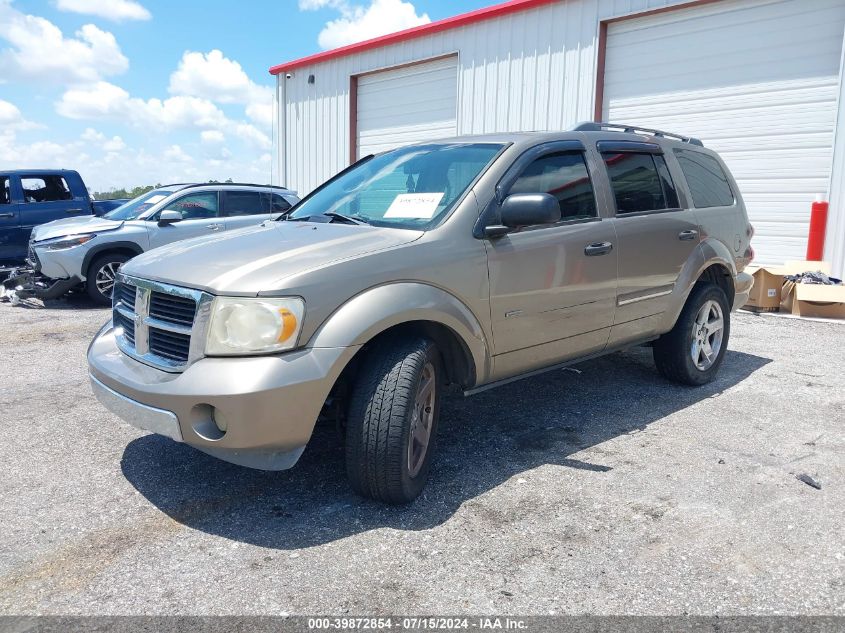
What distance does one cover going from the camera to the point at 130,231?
925cm

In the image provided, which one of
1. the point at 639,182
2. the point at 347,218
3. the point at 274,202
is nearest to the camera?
the point at 347,218

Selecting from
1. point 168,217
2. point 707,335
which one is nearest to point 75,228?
point 168,217

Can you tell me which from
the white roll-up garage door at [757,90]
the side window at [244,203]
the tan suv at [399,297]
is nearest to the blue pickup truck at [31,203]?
the side window at [244,203]

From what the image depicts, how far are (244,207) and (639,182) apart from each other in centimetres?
677

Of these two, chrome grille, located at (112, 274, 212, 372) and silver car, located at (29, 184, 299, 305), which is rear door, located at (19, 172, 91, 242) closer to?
silver car, located at (29, 184, 299, 305)

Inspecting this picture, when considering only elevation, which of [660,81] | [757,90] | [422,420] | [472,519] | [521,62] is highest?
[521,62]

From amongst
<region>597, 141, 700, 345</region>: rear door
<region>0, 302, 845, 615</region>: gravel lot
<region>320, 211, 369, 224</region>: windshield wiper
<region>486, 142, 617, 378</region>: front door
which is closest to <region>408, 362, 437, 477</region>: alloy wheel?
<region>0, 302, 845, 615</region>: gravel lot

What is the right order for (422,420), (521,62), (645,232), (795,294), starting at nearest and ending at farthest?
1. (422,420)
2. (645,232)
3. (795,294)
4. (521,62)

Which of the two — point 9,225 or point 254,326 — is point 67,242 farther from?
point 254,326

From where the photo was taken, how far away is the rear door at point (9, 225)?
460 inches

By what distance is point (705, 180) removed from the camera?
543 centimetres

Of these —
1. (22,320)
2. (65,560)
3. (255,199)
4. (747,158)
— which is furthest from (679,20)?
(65,560)

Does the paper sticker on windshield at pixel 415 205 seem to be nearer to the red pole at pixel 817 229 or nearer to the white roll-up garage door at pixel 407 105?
the red pole at pixel 817 229

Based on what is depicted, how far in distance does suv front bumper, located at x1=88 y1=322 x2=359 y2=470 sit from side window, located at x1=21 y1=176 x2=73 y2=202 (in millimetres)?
10724
